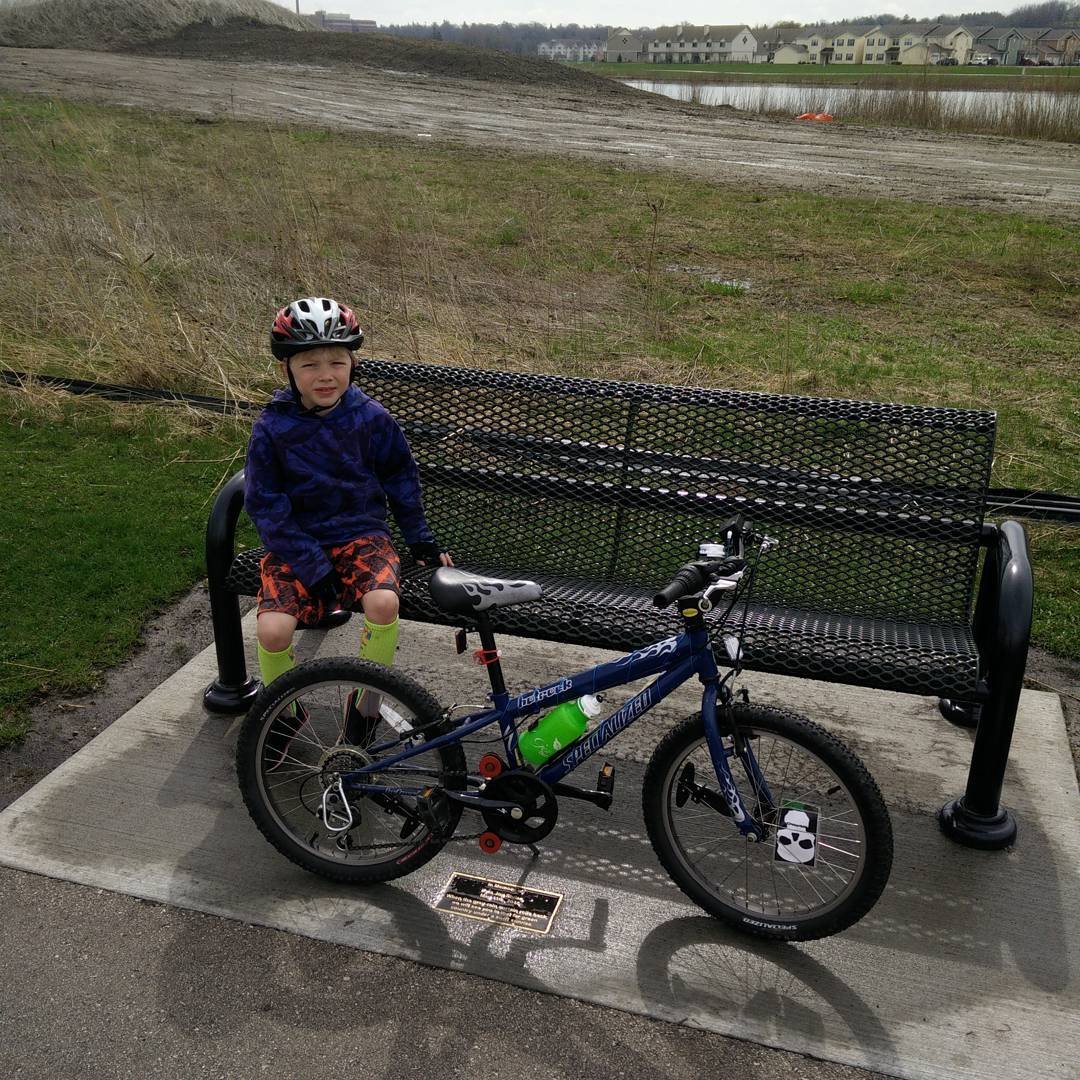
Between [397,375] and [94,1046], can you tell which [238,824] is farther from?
[397,375]

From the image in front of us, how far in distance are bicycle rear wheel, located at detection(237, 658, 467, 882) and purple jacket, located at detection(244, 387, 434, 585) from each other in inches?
17.5

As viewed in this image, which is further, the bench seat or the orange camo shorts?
the orange camo shorts

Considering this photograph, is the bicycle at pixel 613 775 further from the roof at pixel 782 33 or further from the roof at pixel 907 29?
the roof at pixel 782 33

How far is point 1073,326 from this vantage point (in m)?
9.77

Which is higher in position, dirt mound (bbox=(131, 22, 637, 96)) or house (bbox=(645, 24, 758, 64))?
dirt mound (bbox=(131, 22, 637, 96))

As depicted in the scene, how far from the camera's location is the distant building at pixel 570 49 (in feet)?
516

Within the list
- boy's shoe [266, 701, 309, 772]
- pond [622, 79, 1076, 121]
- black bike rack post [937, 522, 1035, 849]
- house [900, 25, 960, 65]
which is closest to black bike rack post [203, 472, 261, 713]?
boy's shoe [266, 701, 309, 772]

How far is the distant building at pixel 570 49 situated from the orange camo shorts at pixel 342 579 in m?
160

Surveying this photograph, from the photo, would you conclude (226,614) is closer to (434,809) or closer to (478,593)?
(434,809)

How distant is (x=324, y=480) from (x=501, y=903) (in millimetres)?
1381

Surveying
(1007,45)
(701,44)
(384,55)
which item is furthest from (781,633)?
(701,44)

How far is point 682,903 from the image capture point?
310 cm

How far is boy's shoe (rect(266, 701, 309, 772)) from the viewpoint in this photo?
311cm

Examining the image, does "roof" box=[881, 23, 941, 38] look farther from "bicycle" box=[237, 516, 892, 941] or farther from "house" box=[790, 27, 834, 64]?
"bicycle" box=[237, 516, 892, 941]
